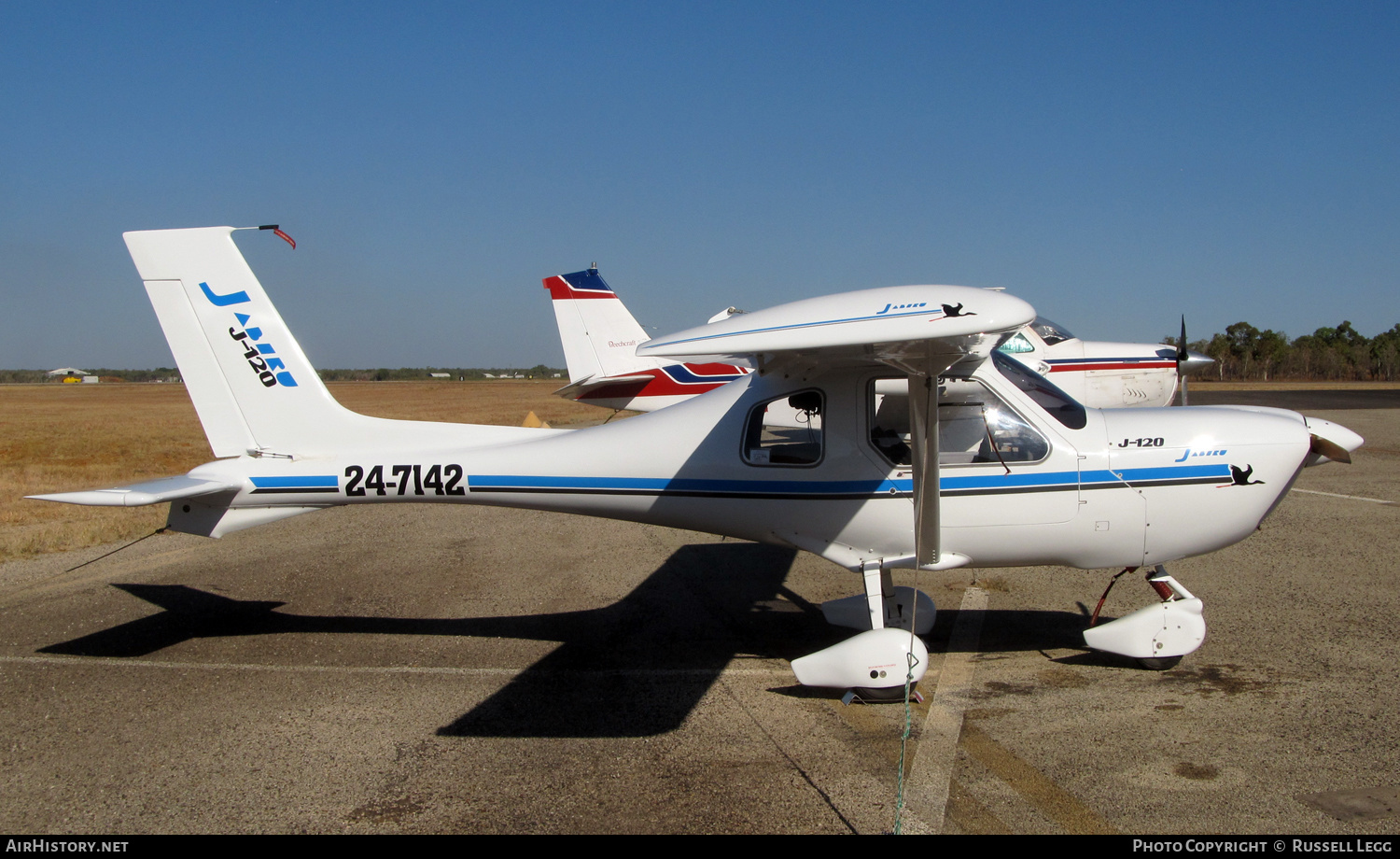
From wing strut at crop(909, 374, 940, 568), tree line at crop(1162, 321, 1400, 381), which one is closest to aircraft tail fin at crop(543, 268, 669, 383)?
wing strut at crop(909, 374, 940, 568)

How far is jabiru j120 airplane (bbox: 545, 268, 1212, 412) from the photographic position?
1328cm

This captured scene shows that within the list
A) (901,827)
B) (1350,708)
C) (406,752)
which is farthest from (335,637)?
(1350,708)

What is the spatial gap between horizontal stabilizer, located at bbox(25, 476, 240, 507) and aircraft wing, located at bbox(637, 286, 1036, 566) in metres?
3.51

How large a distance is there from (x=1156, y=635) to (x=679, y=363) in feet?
40.8

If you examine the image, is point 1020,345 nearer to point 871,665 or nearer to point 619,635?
point 619,635

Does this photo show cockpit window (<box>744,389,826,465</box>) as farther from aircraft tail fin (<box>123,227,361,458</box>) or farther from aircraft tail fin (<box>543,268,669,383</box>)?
aircraft tail fin (<box>543,268,669,383</box>)

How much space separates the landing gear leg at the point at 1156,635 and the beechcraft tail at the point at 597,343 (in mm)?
13520

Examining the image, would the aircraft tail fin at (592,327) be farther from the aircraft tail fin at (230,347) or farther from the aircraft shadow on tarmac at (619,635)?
the aircraft tail fin at (230,347)

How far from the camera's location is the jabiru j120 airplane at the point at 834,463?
5.13 meters

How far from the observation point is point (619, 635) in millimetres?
6512

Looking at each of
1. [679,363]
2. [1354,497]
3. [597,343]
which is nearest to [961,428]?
[1354,497]

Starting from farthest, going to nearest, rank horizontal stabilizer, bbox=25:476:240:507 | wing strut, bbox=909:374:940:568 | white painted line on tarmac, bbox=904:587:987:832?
horizontal stabilizer, bbox=25:476:240:507, wing strut, bbox=909:374:940:568, white painted line on tarmac, bbox=904:587:987:832
